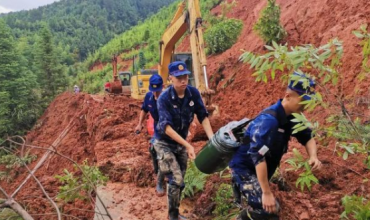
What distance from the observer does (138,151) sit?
339 inches

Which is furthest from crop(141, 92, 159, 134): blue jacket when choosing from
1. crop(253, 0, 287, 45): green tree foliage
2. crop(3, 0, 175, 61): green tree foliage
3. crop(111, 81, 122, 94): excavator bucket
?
crop(3, 0, 175, 61): green tree foliage

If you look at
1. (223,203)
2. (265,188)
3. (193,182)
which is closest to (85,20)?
(193,182)

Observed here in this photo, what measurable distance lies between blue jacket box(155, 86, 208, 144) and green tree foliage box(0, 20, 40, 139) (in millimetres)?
19933

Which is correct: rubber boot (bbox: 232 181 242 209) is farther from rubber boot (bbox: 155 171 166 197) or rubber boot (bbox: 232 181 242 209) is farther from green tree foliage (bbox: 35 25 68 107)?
green tree foliage (bbox: 35 25 68 107)

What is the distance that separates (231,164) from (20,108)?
21789 mm

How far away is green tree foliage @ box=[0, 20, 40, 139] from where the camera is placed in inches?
880

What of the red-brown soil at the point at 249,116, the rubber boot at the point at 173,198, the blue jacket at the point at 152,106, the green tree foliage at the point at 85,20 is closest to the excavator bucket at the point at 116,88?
the red-brown soil at the point at 249,116

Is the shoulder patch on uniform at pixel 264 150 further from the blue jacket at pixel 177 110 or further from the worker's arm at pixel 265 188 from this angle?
the blue jacket at pixel 177 110

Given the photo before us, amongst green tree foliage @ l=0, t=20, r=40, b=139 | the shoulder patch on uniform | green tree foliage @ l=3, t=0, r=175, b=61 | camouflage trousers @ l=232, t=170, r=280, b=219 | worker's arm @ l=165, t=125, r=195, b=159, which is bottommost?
green tree foliage @ l=0, t=20, r=40, b=139

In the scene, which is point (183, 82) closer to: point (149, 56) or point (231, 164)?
point (231, 164)

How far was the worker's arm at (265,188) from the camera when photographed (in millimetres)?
3014

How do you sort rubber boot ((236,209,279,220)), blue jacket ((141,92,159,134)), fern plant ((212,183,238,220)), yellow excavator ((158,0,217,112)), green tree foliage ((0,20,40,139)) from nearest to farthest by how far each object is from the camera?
rubber boot ((236,209,279,220)), fern plant ((212,183,238,220)), blue jacket ((141,92,159,134)), yellow excavator ((158,0,217,112)), green tree foliage ((0,20,40,139))

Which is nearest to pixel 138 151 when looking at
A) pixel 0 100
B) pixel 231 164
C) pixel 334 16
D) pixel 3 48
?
pixel 231 164

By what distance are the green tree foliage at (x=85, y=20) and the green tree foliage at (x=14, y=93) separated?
7578 cm
